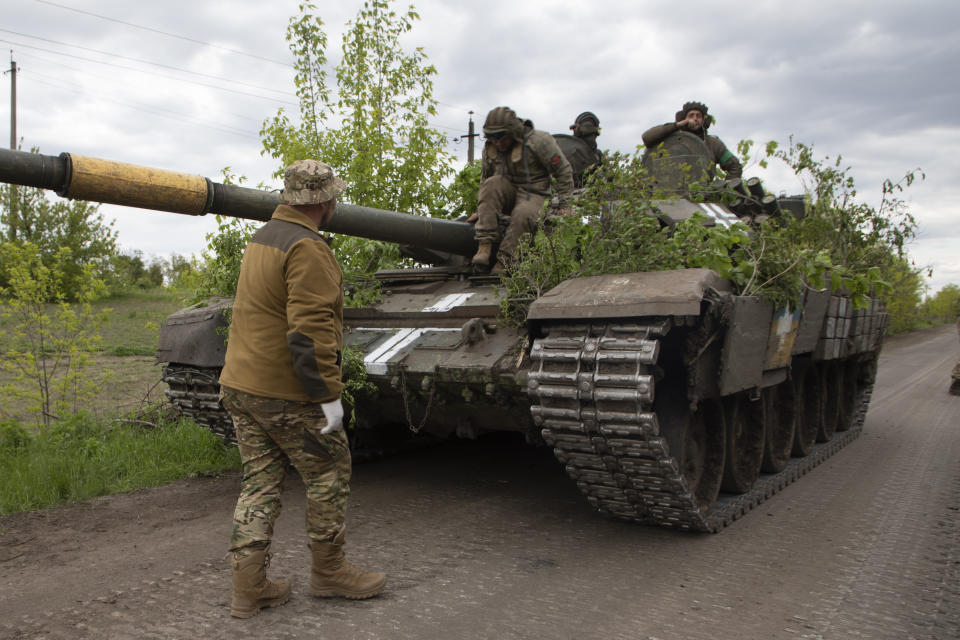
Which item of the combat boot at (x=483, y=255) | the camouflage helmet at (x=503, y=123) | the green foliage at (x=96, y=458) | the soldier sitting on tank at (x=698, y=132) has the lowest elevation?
the green foliage at (x=96, y=458)

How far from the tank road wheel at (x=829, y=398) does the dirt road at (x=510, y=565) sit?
1436mm

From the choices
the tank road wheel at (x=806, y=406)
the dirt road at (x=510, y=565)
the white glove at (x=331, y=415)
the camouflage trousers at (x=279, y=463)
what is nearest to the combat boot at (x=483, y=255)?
the dirt road at (x=510, y=565)

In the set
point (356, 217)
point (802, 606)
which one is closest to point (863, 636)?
point (802, 606)

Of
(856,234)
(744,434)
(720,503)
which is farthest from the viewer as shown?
(856,234)

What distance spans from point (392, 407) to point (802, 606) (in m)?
2.74

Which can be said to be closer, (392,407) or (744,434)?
(392,407)

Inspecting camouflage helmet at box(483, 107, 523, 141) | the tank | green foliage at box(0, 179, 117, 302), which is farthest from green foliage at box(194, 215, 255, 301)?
green foliage at box(0, 179, 117, 302)

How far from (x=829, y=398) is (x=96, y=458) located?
22.0 feet

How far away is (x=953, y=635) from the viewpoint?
317 cm

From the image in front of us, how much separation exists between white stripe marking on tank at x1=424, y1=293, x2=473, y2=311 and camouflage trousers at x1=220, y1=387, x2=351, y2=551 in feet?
6.59

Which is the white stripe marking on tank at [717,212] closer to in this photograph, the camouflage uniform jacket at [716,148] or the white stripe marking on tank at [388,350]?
the camouflage uniform jacket at [716,148]

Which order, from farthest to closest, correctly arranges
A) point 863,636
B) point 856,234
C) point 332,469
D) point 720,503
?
point 856,234, point 720,503, point 332,469, point 863,636

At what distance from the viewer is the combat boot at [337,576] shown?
3432 millimetres

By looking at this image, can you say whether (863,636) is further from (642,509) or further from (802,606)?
(642,509)
